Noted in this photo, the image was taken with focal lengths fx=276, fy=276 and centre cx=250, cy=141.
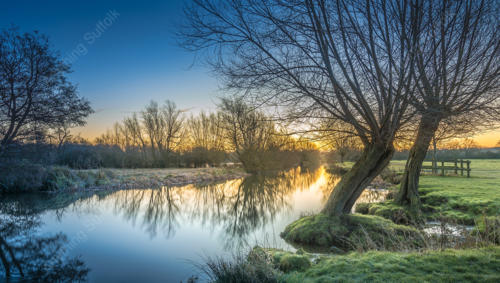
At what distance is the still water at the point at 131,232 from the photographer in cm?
551

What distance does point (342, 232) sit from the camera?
6.82 meters

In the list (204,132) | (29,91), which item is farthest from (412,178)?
(204,132)

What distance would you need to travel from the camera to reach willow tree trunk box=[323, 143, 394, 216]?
22.6 feet

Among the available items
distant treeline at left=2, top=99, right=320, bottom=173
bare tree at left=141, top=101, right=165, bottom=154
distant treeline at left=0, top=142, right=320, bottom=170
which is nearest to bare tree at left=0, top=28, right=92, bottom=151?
distant treeline at left=0, top=142, right=320, bottom=170

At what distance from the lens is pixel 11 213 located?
31.4 feet

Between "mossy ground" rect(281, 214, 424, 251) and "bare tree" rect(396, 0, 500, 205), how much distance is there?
293cm

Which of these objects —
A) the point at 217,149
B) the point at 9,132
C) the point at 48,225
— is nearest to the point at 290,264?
the point at 48,225

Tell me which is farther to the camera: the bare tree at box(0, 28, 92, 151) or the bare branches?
the bare tree at box(0, 28, 92, 151)

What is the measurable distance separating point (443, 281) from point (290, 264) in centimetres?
198

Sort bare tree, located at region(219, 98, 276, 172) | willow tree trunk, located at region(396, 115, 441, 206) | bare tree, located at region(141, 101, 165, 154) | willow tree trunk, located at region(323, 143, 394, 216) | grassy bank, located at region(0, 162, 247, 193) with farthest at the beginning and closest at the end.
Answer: bare tree, located at region(141, 101, 165, 154) → bare tree, located at region(219, 98, 276, 172) → grassy bank, located at region(0, 162, 247, 193) → willow tree trunk, located at region(396, 115, 441, 206) → willow tree trunk, located at region(323, 143, 394, 216)

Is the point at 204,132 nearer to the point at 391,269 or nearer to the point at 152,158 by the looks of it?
the point at 152,158

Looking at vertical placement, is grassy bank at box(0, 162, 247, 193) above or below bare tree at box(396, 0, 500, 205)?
below

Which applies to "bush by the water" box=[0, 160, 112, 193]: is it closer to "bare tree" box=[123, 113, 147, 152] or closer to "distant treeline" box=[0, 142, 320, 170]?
"distant treeline" box=[0, 142, 320, 170]

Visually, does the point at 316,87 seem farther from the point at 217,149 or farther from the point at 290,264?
the point at 217,149
